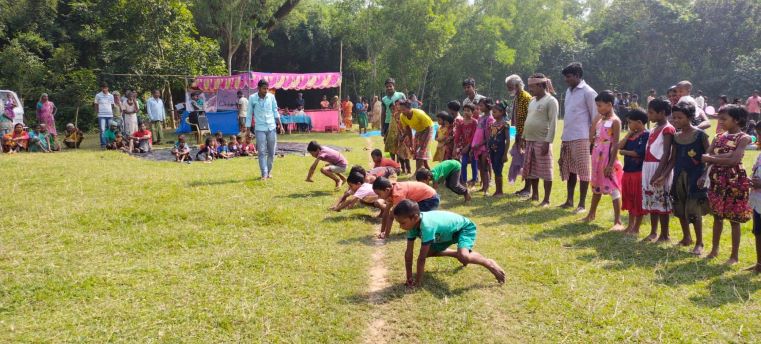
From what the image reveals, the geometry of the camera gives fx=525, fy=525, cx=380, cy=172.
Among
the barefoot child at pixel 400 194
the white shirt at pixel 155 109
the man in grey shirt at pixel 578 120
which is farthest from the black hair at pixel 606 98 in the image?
the white shirt at pixel 155 109

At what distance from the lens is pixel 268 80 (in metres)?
21.6

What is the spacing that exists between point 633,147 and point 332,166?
16.7 ft

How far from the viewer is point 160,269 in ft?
17.3

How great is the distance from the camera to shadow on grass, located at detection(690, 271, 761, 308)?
443cm

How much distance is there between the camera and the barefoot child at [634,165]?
6297 millimetres

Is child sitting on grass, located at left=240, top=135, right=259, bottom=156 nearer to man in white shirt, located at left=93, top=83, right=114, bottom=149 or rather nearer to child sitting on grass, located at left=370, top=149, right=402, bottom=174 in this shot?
man in white shirt, located at left=93, top=83, right=114, bottom=149

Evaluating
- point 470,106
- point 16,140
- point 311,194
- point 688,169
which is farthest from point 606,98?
point 16,140

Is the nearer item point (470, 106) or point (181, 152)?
point (470, 106)

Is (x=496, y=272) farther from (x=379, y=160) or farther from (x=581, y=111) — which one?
(x=379, y=160)

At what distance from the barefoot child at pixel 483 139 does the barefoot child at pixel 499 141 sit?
11 cm

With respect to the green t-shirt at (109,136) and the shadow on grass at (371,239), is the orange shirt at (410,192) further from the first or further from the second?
the green t-shirt at (109,136)

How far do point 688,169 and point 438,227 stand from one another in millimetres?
2934

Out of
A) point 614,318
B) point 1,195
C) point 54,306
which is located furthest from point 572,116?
point 1,195

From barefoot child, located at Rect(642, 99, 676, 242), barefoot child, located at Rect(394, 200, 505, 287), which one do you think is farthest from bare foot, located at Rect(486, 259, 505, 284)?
barefoot child, located at Rect(642, 99, 676, 242)
